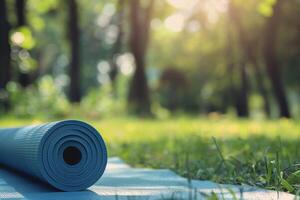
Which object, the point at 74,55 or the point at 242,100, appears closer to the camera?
the point at 74,55

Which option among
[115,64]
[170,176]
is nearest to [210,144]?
[170,176]

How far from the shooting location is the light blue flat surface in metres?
3.77

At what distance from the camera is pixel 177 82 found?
51.5m

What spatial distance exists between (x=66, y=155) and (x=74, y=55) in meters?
19.5

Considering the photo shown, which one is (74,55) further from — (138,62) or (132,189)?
(132,189)

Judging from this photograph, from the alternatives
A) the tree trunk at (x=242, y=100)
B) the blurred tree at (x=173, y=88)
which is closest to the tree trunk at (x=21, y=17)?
the tree trunk at (x=242, y=100)

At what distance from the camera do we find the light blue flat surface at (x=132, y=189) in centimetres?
377

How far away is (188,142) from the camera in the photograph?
8391 millimetres

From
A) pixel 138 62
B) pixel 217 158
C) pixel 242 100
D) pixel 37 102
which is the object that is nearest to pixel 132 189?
pixel 217 158

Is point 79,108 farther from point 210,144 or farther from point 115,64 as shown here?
point 115,64

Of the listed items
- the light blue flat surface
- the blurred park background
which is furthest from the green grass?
the light blue flat surface

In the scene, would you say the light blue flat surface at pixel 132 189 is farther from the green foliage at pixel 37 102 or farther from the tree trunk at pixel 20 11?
the tree trunk at pixel 20 11

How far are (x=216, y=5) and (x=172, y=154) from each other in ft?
75.3

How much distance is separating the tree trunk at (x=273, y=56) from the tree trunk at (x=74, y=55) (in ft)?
23.0
